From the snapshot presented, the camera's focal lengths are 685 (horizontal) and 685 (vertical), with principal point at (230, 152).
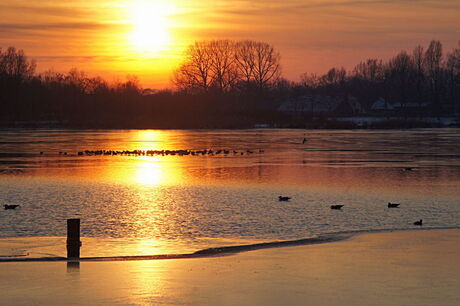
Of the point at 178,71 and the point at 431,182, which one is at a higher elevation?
the point at 178,71

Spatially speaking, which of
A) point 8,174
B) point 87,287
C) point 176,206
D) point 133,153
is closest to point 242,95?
point 133,153

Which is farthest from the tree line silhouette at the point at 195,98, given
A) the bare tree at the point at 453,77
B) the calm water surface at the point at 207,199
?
the calm water surface at the point at 207,199

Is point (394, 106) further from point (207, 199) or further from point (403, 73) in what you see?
point (207, 199)

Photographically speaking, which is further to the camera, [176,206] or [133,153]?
[133,153]

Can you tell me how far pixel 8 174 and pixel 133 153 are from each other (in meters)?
17.0

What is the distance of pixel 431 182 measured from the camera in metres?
28.2

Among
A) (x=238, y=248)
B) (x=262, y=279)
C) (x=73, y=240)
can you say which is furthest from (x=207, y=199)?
(x=262, y=279)

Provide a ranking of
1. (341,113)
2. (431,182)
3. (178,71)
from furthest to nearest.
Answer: (341,113) → (178,71) → (431,182)

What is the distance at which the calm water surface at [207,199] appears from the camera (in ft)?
53.4

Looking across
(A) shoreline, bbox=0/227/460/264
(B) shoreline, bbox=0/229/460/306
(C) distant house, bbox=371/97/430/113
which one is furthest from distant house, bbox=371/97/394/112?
(B) shoreline, bbox=0/229/460/306

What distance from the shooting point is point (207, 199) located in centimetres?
2323

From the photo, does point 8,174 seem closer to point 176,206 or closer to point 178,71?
point 176,206

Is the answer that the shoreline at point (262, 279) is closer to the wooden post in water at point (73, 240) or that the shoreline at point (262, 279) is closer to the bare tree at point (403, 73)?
the wooden post in water at point (73, 240)

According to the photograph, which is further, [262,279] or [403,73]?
[403,73]
